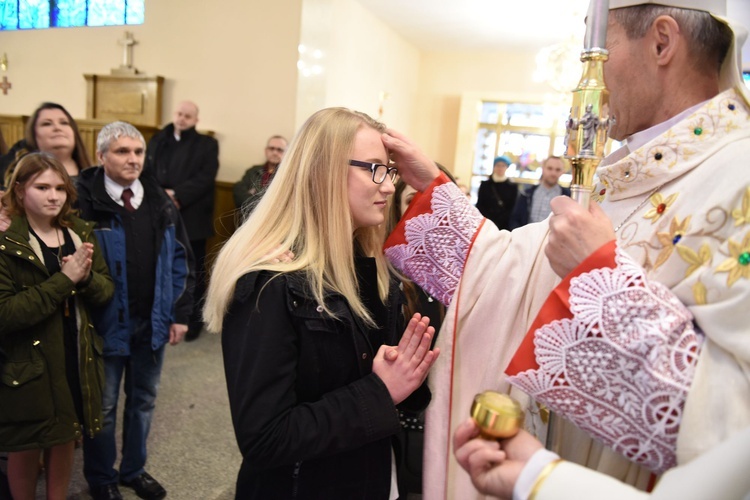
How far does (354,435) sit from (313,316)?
270mm

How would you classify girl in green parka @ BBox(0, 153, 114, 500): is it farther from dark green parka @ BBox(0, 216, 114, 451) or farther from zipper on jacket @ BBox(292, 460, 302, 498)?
zipper on jacket @ BBox(292, 460, 302, 498)

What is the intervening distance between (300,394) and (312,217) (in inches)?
16.5

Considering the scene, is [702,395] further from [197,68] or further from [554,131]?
[554,131]

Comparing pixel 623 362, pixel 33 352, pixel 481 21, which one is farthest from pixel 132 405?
pixel 481 21

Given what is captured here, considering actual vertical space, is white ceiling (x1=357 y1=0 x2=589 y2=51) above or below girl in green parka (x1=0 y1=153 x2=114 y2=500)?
above

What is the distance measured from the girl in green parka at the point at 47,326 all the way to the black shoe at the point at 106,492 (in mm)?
223

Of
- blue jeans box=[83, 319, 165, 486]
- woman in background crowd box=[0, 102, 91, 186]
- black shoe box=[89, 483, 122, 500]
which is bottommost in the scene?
black shoe box=[89, 483, 122, 500]

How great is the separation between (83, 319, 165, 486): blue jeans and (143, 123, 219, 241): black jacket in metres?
2.45

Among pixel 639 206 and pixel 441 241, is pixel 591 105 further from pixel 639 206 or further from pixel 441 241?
pixel 441 241

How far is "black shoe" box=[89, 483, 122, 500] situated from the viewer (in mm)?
2471

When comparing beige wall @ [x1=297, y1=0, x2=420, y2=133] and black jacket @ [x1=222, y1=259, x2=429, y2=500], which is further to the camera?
beige wall @ [x1=297, y1=0, x2=420, y2=133]

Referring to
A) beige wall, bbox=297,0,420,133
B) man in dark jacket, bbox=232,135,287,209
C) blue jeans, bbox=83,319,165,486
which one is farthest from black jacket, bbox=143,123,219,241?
blue jeans, bbox=83,319,165,486

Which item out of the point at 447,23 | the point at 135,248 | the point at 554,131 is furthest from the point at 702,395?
the point at 554,131

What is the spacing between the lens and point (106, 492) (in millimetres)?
2475
